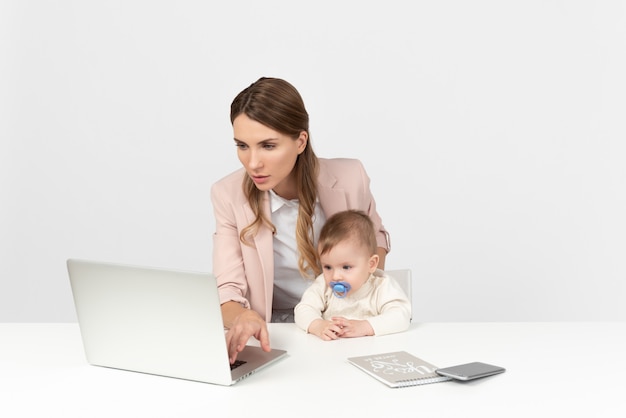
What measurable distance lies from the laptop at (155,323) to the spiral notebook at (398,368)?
268mm

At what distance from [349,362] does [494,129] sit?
345 cm

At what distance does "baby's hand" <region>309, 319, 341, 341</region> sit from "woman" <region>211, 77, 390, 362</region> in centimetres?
33

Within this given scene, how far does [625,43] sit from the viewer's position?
5.30m

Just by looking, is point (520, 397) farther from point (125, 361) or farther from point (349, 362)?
point (125, 361)

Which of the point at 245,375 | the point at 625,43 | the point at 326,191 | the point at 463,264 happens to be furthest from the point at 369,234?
the point at 625,43

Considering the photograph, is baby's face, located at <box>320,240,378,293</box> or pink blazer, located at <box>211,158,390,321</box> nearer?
baby's face, located at <box>320,240,378,293</box>

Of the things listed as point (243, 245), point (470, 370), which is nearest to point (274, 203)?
point (243, 245)

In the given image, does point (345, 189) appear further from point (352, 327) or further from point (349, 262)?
point (352, 327)

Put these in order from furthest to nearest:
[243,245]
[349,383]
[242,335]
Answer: [243,245] → [242,335] → [349,383]

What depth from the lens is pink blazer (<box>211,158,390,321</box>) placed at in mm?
3021

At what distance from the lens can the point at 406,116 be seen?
17.4 ft

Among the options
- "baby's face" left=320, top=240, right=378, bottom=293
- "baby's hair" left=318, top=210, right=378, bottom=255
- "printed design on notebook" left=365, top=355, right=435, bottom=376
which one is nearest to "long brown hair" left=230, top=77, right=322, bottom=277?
"baby's hair" left=318, top=210, right=378, bottom=255

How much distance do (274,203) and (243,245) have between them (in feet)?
0.69

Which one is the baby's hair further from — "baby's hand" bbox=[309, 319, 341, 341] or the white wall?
the white wall
